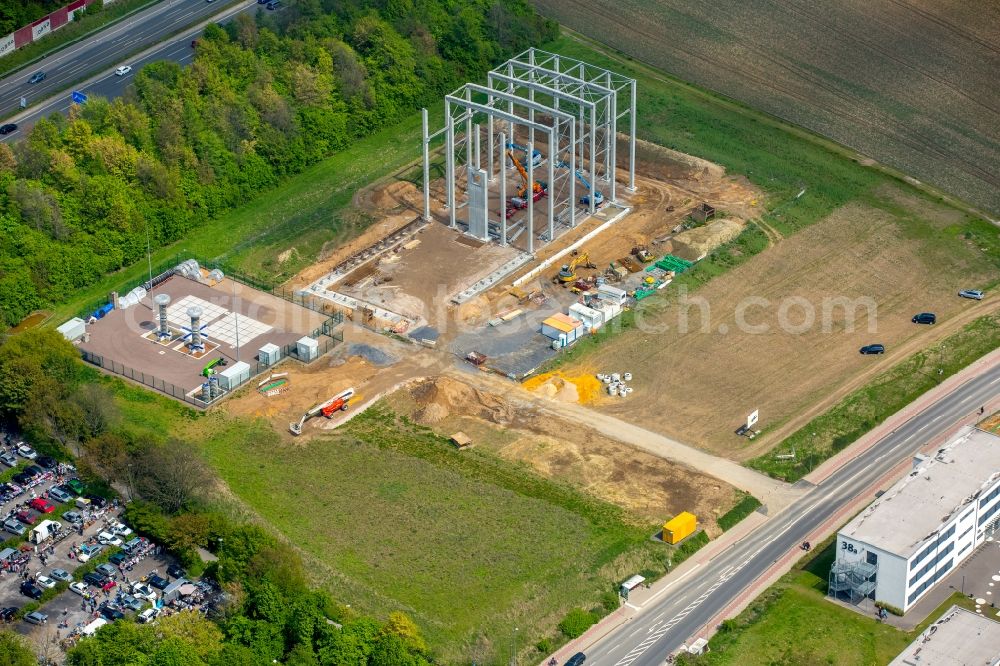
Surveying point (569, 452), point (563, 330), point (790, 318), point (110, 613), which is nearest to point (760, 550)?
point (569, 452)

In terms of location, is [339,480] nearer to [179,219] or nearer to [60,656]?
[60,656]

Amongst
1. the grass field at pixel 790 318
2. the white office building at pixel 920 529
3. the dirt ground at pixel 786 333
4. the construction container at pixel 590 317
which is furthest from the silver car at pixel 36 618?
the construction container at pixel 590 317

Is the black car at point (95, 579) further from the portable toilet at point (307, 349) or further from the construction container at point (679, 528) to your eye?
the construction container at point (679, 528)

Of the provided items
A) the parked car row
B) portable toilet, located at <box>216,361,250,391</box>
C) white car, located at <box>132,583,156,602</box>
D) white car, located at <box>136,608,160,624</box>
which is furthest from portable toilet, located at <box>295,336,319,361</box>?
the parked car row

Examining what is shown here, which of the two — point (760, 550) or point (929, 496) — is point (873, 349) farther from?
point (760, 550)

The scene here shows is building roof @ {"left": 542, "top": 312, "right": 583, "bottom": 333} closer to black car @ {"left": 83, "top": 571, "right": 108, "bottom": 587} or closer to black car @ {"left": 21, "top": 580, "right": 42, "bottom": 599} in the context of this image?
black car @ {"left": 83, "top": 571, "right": 108, "bottom": 587}

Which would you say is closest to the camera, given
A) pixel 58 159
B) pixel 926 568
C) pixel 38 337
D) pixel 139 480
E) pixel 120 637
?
pixel 120 637

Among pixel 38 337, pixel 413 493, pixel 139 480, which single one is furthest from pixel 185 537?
pixel 38 337
